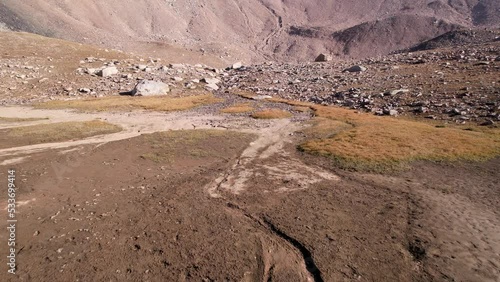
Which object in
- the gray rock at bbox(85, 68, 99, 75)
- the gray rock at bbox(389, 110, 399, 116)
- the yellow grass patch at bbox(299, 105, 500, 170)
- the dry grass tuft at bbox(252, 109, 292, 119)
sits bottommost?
the gray rock at bbox(85, 68, 99, 75)

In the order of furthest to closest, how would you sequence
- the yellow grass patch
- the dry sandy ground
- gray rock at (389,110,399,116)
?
1. gray rock at (389,110,399,116)
2. the yellow grass patch
3. the dry sandy ground

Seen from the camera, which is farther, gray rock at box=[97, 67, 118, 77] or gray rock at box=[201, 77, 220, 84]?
gray rock at box=[201, 77, 220, 84]

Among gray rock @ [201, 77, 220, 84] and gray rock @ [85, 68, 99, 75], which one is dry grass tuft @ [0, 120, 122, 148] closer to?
gray rock @ [85, 68, 99, 75]

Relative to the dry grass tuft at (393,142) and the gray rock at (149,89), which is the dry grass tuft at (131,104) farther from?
the dry grass tuft at (393,142)

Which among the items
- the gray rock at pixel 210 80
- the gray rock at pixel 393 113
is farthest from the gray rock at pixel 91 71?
the gray rock at pixel 393 113

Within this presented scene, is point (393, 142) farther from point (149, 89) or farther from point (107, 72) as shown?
point (107, 72)

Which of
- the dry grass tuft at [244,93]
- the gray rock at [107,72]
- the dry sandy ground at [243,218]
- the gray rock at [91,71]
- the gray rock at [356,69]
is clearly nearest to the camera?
the dry sandy ground at [243,218]

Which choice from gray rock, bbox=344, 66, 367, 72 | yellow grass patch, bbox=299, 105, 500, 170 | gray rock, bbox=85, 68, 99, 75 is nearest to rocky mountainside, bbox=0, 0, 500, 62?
gray rock, bbox=85, 68, 99, 75
